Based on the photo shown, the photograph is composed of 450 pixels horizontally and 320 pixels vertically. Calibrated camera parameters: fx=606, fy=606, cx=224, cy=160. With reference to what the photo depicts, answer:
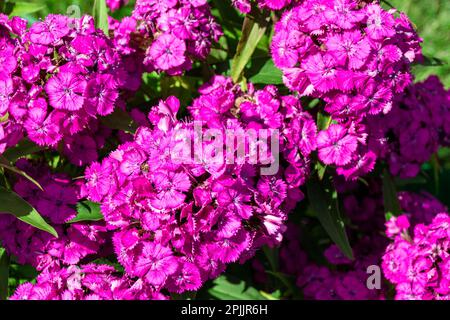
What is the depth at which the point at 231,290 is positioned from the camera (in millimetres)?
2111

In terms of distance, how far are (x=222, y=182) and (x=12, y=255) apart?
78cm

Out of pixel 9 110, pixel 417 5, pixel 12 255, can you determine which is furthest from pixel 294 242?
pixel 417 5

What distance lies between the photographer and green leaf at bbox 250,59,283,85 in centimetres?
198

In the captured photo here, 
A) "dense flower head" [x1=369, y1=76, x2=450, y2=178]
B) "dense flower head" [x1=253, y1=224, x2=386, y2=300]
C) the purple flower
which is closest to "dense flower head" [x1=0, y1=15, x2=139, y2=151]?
the purple flower

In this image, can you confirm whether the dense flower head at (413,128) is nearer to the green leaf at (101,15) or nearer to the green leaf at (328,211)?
the green leaf at (328,211)

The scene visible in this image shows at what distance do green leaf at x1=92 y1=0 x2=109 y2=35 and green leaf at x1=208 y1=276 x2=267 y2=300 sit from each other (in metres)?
0.94

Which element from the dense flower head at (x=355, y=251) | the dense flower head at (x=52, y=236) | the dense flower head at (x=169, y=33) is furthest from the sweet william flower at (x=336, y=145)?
the dense flower head at (x=52, y=236)

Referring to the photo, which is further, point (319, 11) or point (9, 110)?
point (319, 11)

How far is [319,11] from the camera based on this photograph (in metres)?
1.73

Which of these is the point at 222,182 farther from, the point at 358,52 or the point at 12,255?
the point at 12,255

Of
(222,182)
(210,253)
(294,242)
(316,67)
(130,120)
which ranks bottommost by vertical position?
(294,242)

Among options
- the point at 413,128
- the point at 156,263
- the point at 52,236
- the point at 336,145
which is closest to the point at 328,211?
the point at 336,145

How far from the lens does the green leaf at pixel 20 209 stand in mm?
1586

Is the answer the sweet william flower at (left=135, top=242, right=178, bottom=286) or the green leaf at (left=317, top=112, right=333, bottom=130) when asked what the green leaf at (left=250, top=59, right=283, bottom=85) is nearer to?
the green leaf at (left=317, top=112, right=333, bottom=130)
